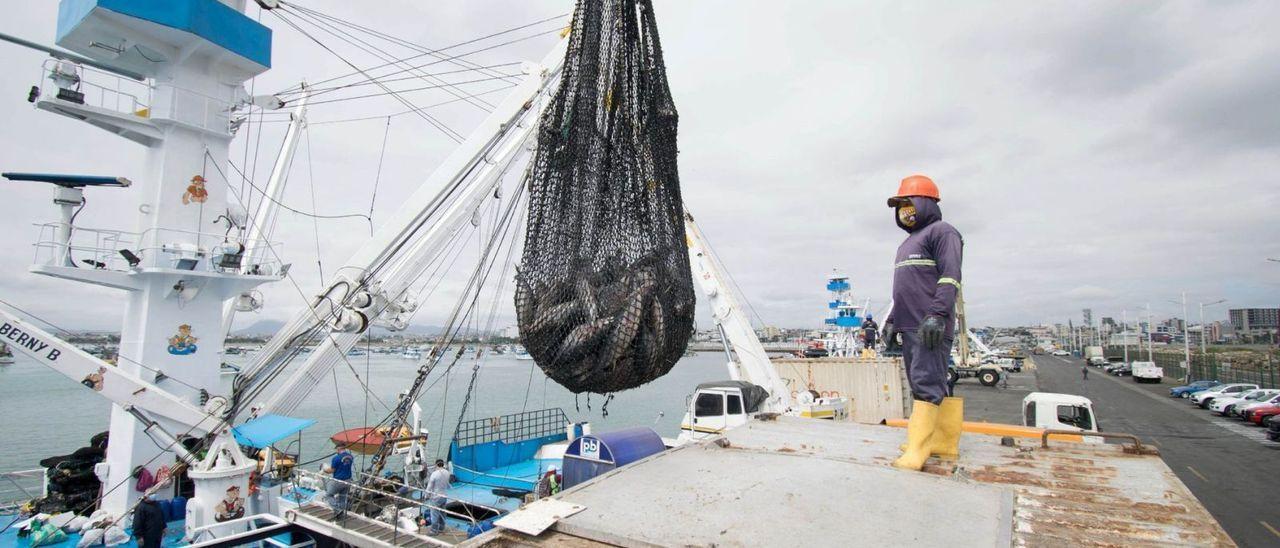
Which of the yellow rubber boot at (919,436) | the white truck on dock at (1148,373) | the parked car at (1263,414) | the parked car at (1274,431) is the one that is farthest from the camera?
the white truck on dock at (1148,373)

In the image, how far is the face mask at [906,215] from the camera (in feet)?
15.4

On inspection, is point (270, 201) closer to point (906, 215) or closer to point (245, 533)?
point (245, 533)

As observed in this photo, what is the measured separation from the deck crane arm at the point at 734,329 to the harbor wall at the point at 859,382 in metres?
3.25

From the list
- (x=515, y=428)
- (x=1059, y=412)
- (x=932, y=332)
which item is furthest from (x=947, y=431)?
(x=515, y=428)

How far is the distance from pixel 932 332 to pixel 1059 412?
30.2 ft

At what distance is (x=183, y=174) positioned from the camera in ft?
34.0

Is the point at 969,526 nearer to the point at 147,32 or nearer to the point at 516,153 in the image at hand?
the point at 516,153

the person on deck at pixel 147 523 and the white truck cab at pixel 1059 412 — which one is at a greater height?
the white truck cab at pixel 1059 412

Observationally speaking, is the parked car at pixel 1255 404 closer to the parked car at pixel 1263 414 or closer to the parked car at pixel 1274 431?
the parked car at pixel 1263 414

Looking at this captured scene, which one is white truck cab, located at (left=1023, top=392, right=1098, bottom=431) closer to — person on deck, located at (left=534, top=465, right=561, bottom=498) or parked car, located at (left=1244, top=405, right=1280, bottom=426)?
person on deck, located at (left=534, top=465, right=561, bottom=498)

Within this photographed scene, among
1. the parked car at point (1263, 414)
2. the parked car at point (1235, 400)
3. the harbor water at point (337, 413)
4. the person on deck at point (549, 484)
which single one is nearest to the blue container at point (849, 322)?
the harbor water at point (337, 413)

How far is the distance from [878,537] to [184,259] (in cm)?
1128

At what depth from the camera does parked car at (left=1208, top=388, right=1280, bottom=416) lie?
24312 millimetres

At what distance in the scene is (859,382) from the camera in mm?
18656
